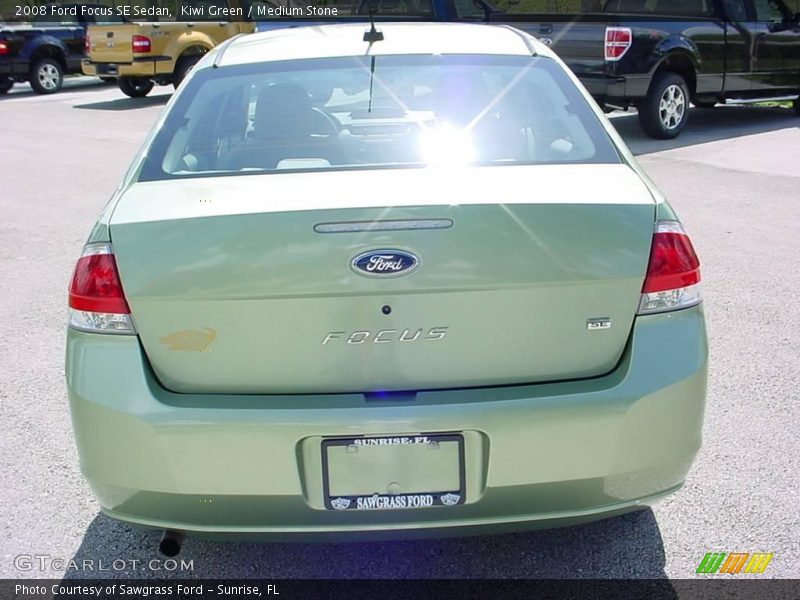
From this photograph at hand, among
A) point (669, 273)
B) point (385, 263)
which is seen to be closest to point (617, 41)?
point (669, 273)

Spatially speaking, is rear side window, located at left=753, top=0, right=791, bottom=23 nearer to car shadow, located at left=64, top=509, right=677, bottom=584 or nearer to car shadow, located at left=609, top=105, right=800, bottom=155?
car shadow, located at left=609, top=105, right=800, bottom=155

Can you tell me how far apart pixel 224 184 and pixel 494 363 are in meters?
0.94

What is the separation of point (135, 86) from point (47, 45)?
2583 millimetres

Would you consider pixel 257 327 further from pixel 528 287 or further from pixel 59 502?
pixel 59 502

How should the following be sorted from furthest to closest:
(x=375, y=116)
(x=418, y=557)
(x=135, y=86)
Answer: (x=135, y=86) → (x=375, y=116) → (x=418, y=557)

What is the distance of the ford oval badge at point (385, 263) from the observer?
220cm

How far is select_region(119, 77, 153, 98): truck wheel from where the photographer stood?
17.5 metres

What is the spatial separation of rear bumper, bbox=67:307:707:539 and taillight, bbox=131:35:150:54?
14904 mm

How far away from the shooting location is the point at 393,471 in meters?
2.23

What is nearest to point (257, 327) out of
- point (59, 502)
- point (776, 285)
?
point (59, 502)

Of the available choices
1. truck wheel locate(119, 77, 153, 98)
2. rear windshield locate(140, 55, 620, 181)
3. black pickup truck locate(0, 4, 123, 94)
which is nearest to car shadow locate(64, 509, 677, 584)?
rear windshield locate(140, 55, 620, 181)

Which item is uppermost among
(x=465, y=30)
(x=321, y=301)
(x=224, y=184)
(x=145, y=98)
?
(x=465, y=30)

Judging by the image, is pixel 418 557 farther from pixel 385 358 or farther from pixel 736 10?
pixel 736 10

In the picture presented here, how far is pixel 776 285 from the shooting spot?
5.41 meters
